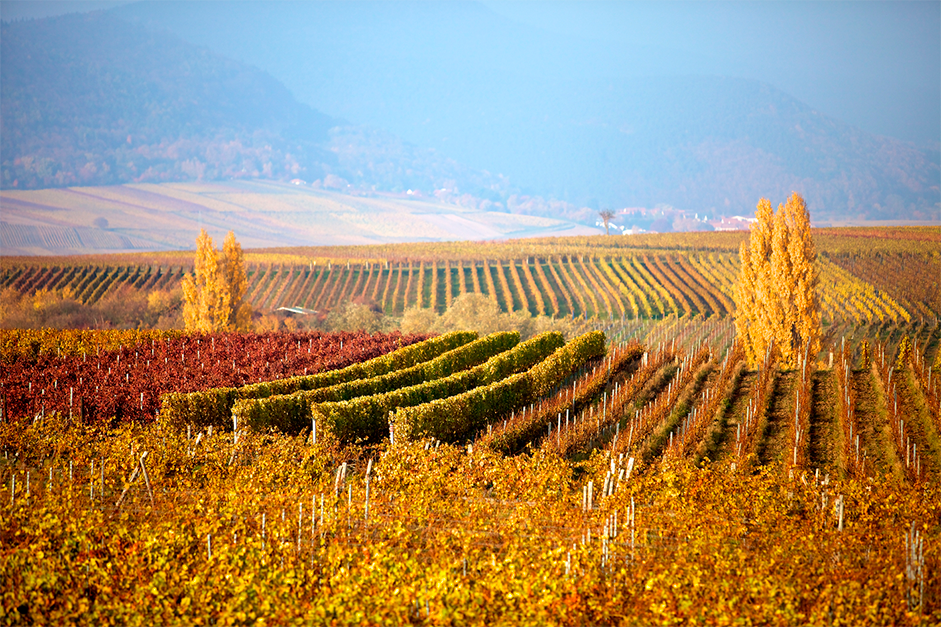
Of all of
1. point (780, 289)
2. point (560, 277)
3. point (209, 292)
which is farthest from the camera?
point (560, 277)

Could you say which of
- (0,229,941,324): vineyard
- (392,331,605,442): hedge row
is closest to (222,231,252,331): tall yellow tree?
(0,229,941,324): vineyard

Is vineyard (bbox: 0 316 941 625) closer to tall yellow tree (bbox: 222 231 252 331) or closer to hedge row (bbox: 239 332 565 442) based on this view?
hedge row (bbox: 239 332 565 442)

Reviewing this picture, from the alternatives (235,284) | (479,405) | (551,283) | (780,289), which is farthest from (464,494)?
(551,283)

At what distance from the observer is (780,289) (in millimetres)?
39469

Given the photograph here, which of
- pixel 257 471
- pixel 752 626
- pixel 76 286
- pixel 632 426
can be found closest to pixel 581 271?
pixel 76 286

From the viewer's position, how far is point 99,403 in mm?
23734

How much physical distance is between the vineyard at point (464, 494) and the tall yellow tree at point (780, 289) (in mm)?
6149

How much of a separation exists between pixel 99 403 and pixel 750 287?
33.1 meters

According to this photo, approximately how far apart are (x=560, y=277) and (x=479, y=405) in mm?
58034

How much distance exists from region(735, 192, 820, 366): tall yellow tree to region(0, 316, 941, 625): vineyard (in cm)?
615

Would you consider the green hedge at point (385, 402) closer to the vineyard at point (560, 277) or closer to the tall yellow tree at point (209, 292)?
the tall yellow tree at point (209, 292)

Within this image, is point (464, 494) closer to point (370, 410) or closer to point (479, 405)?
point (370, 410)

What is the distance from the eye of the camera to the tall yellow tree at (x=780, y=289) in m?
39.1

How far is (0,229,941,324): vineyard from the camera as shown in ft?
212
